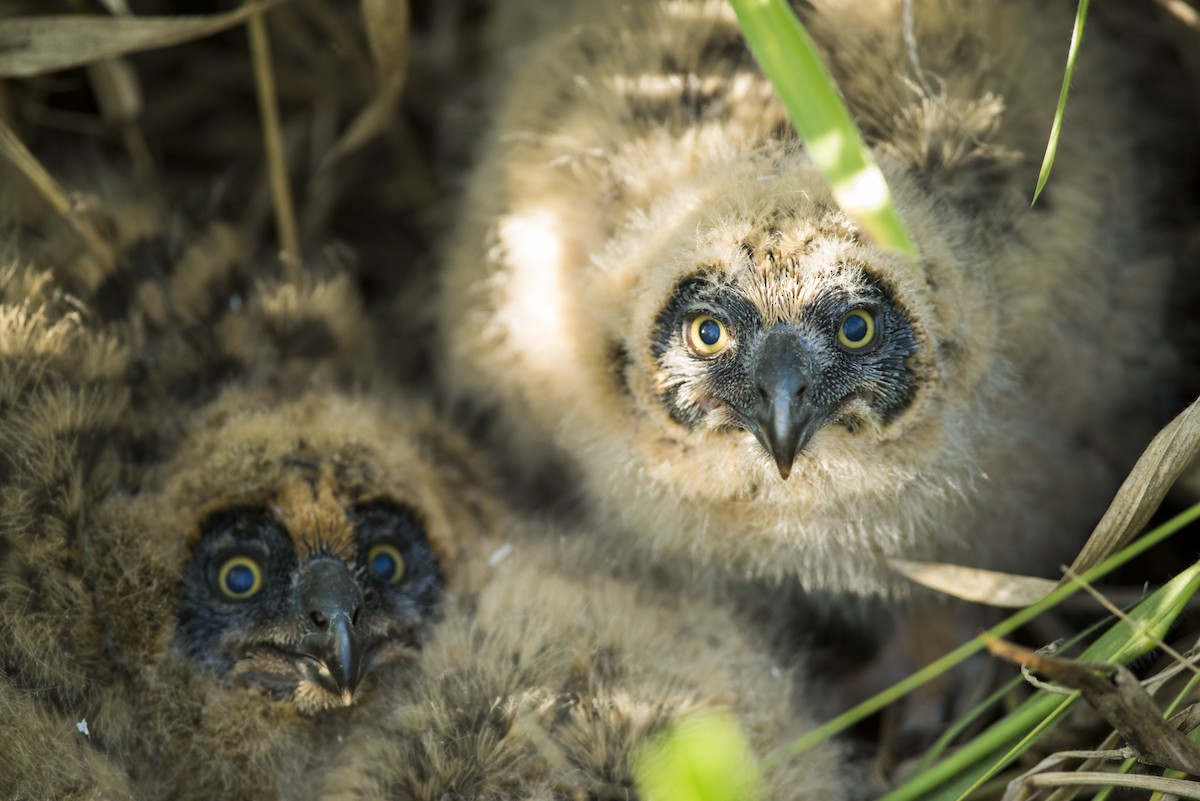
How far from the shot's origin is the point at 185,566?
8.95ft

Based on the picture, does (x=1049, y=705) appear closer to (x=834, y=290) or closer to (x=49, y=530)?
(x=834, y=290)

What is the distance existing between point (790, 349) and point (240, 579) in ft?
4.33

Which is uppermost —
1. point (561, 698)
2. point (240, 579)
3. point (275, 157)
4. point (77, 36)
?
point (77, 36)

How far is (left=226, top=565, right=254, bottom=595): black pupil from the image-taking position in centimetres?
270

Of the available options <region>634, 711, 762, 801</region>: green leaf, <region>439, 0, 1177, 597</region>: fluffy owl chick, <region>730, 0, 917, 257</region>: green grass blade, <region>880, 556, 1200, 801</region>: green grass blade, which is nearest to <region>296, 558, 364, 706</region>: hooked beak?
<region>634, 711, 762, 801</region>: green leaf

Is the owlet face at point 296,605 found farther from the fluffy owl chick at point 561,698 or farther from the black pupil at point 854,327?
the black pupil at point 854,327

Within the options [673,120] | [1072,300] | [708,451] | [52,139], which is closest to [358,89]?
[52,139]

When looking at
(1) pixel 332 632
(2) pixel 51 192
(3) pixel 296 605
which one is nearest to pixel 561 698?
(1) pixel 332 632

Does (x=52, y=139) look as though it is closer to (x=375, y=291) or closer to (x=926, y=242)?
(x=375, y=291)

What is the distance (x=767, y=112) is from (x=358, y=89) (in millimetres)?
1877

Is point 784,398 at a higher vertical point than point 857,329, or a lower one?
lower

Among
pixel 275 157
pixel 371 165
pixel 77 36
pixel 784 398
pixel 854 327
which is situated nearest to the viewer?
pixel 784 398

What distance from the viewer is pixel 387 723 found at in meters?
2.64

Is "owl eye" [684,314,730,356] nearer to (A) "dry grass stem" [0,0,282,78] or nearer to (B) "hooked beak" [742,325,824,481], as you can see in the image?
(B) "hooked beak" [742,325,824,481]
